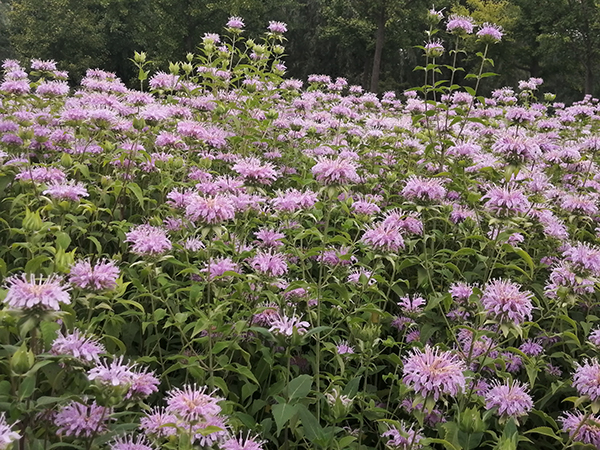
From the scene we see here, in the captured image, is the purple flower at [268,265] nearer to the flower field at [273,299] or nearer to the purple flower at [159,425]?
the flower field at [273,299]

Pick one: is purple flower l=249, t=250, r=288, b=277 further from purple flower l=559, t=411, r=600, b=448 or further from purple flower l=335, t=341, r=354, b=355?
purple flower l=559, t=411, r=600, b=448

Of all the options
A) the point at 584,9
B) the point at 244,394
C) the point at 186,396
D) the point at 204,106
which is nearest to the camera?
the point at 186,396

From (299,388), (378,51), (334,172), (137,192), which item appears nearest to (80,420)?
(299,388)

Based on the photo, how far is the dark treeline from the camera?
22938 mm

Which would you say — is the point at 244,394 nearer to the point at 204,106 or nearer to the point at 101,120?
the point at 101,120

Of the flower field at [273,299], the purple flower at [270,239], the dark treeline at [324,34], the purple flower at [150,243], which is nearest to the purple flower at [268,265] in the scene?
A: the flower field at [273,299]

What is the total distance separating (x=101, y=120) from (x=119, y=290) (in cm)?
180

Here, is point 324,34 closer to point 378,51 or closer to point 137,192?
point 378,51

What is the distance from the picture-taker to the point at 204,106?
14.3 feet

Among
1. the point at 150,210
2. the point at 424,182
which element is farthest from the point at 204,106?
the point at 424,182

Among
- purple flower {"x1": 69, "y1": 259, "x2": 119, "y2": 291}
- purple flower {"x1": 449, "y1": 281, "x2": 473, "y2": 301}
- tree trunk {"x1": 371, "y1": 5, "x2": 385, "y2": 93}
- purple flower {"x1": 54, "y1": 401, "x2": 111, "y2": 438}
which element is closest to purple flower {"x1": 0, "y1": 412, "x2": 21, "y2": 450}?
purple flower {"x1": 54, "y1": 401, "x2": 111, "y2": 438}

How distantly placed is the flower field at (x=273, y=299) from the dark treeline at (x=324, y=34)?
65.2 ft

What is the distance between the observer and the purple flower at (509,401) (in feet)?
6.97

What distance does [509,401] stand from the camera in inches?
84.6
